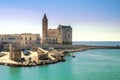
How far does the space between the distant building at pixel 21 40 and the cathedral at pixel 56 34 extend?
208 inches

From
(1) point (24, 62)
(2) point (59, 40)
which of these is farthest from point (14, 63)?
(2) point (59, 40)

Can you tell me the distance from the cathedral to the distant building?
528 centimetres

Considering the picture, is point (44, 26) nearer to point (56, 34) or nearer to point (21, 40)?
point (56, 34)

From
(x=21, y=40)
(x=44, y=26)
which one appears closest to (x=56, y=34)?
(x=44, y=26)

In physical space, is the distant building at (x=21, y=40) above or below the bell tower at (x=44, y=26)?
below

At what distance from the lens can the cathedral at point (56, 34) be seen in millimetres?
88625

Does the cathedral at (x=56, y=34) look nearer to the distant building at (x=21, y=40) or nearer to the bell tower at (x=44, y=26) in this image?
the bell tower at (x=44, y=26)

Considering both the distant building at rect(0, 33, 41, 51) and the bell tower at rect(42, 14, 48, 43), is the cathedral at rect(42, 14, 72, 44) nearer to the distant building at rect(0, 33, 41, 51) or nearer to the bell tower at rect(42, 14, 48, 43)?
the bell tower at rect(42, 14, 48, 43)

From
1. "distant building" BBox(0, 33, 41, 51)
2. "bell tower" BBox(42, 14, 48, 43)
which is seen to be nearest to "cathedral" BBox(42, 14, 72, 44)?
"bell tower" BBox(42, 14, 48, 43)

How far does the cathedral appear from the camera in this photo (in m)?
88.6

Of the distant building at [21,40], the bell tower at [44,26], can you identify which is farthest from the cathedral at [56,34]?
the distant building at [21,40]

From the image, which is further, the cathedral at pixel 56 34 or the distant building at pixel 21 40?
the cathedral at pixel 56 34

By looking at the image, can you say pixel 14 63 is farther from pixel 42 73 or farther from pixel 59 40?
pixel 59 40

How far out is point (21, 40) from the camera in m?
80.4
